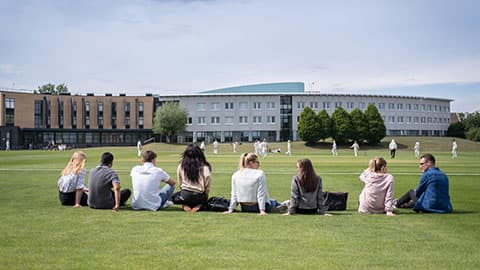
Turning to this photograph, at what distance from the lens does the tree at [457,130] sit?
430ft

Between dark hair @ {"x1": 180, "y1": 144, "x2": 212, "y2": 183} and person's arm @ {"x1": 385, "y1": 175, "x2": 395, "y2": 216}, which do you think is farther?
dark hair @ {"x1": 180, "y1": 144, "x2": 212, "y2": 183}

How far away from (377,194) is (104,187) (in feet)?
21.3

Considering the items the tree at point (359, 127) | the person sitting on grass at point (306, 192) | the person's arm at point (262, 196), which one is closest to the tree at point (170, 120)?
the tree at point (359, 127)

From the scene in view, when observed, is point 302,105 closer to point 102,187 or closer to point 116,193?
point 102,187

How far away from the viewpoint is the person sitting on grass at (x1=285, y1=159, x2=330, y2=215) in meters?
10.6

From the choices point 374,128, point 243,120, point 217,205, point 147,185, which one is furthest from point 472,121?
point 147,185

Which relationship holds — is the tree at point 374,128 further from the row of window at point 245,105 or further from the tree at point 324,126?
the row of window at point 245,105

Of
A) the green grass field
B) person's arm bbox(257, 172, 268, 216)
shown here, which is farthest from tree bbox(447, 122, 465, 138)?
person's arm bbox(257, 172, 268, 216)

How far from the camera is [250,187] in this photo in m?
11.1

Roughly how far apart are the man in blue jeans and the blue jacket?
19.9 ft

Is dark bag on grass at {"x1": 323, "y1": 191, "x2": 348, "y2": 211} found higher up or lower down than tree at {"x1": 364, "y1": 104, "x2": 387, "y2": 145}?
lower down

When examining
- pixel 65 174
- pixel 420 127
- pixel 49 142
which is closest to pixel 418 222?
pixel 65 174

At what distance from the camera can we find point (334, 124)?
105m

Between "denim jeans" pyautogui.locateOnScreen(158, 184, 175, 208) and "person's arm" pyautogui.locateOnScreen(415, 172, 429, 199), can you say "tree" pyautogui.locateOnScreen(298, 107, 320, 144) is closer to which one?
"person's arm" pyautogui.locateOnScreen(415, 172, 429, 199)
